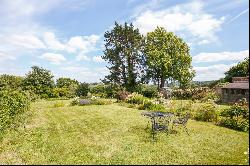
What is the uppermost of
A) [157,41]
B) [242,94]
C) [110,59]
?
[157,41]

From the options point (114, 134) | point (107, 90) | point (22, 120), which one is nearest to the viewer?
point (114, 134)

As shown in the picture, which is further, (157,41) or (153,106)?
(157,41)

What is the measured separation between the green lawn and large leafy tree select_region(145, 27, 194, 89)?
3342cm

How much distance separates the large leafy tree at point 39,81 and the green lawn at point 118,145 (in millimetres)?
31311

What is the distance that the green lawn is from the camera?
36.5 feet

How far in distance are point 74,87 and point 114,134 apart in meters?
38.7

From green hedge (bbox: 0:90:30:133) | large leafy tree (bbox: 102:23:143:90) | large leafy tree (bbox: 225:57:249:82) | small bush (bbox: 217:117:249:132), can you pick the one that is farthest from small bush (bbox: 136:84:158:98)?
small bush (bbox: 217:117:249:132)

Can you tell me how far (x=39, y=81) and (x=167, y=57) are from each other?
71.8ft

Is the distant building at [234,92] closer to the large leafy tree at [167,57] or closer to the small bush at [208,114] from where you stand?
the large leafy tree at [167,57]

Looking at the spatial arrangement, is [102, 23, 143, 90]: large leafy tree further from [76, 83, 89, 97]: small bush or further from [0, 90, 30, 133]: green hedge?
[0, 90, 30, 133]: green hedge

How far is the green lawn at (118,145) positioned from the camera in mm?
11117

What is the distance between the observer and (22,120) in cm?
1947

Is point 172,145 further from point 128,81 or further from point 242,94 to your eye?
point 128,81

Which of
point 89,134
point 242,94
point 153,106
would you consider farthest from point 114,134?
point 242,94
